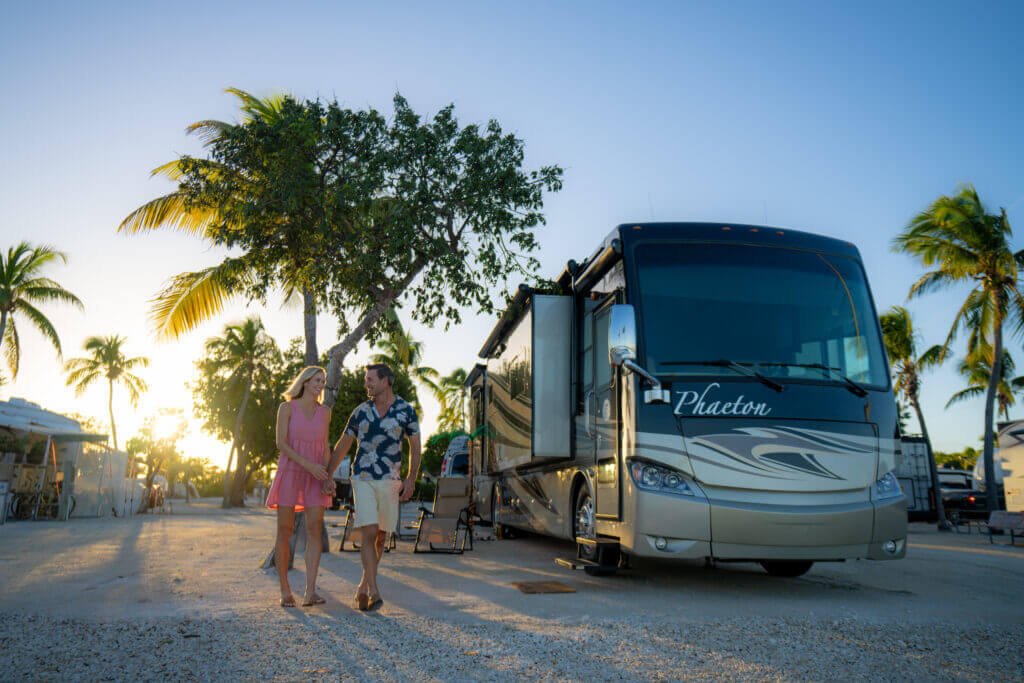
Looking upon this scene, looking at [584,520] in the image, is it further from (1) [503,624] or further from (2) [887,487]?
(2) [887,487]

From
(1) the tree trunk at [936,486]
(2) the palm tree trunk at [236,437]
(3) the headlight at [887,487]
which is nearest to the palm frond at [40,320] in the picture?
(2) the palm tree trunk at [236,437]

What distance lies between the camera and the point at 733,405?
5.68 meters

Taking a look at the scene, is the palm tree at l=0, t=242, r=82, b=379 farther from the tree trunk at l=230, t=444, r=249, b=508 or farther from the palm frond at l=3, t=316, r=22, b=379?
the tree trunk at l=230, t=444, r=249, b=508

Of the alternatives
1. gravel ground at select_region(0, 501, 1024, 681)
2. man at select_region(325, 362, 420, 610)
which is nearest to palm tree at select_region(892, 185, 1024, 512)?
gravel ground at select_region(0, 501, 1024, 681)

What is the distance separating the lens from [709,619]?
16.0ft

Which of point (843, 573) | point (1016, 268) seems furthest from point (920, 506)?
point (843, 573)

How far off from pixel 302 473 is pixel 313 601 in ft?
2.98

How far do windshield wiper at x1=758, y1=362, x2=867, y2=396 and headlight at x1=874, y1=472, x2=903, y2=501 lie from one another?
696 mm

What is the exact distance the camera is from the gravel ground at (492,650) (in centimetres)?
349

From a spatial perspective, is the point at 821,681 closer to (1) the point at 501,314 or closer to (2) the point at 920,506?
(1) the point at 501,314

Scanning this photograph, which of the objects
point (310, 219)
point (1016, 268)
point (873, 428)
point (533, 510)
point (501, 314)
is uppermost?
point (1016, 268)

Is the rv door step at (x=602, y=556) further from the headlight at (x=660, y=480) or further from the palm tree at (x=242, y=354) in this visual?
the palm tree at (x=242, y=354)

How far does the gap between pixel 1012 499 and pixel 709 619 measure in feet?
47.6

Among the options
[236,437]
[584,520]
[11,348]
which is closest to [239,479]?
[236,437]
